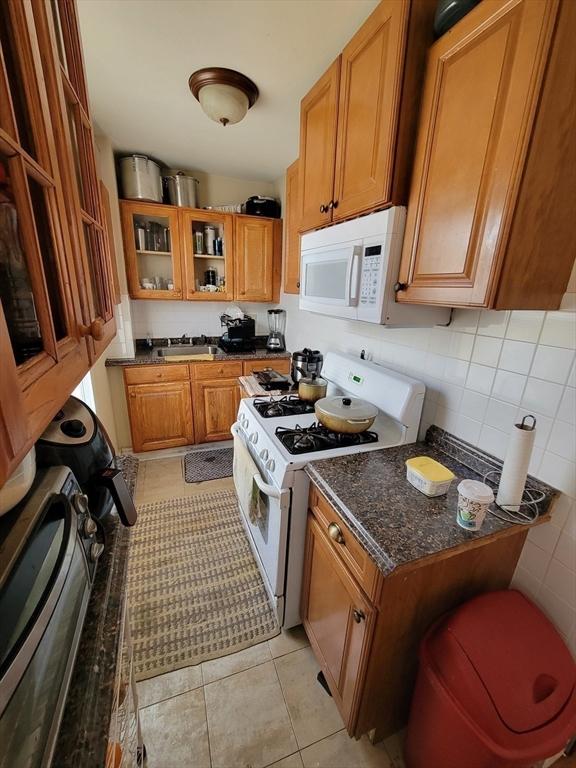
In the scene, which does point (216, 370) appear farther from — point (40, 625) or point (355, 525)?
point (40, 625)

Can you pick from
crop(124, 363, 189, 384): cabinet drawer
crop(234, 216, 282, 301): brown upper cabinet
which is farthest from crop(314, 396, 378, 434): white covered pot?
crop(234, 216, 282, 301): brown upper cabinet

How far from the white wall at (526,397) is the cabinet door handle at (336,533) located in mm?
646

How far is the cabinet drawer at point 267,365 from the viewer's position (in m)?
2.91

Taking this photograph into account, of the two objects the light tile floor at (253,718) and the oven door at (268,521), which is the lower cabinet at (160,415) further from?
the light tile floor at (253,718)

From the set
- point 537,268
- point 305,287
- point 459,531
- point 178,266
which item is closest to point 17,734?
point 459,531

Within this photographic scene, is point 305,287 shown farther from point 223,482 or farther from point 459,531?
point 223,482

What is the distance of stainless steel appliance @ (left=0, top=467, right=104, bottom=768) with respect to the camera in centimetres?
40

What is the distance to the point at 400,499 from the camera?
1.03 m

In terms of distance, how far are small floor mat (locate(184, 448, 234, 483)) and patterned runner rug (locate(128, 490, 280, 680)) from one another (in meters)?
0.39

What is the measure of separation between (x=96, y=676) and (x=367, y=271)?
4.50 feet

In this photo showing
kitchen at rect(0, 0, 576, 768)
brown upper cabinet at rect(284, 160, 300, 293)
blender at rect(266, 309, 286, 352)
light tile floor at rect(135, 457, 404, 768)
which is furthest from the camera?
blender at rect(266, 309, 286, 352)

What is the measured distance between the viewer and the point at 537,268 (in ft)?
2.82

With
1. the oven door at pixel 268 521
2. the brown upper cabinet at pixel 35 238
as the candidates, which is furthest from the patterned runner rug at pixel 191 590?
the brown upper cabinet at pixel 35 238

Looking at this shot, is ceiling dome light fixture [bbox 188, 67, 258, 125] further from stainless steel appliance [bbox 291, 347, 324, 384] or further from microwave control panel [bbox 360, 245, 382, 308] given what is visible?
stainless steel appliance [bbox 291, 347, 324, 384]
